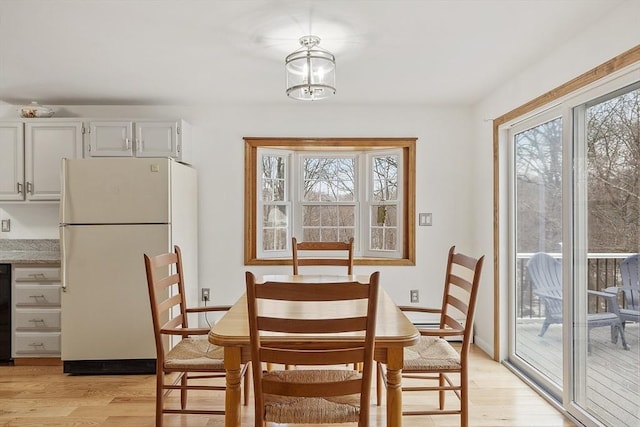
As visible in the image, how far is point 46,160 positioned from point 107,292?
1376 mm

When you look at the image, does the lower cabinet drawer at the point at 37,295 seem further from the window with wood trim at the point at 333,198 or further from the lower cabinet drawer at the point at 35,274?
the window with wood trim at the point at 333,198

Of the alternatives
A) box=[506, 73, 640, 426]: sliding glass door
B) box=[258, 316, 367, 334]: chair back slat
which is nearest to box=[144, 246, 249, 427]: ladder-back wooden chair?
box=[258, 316, 367, 334]: chair back slat

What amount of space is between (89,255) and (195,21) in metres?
1.96

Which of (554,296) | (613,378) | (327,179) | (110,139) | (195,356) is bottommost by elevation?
(613,378)

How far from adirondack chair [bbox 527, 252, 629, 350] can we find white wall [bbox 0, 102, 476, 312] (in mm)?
1019

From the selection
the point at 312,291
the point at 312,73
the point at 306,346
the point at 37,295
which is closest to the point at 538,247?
the point at 312,73

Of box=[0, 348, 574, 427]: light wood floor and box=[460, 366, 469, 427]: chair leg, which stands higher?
box=[460, 366, 469, 427]: chair leg

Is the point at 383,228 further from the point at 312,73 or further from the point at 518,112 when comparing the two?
the point at 312,73

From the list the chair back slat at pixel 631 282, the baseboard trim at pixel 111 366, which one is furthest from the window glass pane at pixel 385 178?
the baseboard trim at pixel 111 366

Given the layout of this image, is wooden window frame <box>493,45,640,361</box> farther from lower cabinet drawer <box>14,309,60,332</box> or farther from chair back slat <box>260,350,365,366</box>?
lower cabinet drawer <box>14,309,60,332</box>

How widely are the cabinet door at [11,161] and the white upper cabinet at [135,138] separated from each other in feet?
1.88

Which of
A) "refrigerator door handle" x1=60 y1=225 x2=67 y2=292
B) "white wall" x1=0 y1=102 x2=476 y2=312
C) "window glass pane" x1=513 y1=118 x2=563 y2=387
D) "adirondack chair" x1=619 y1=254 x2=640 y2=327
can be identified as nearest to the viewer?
"adirondack chair" x1=619 y1=254 x2=640 y2=327

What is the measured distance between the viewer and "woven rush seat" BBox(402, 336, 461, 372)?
2145 millimetres

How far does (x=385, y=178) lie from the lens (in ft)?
13.9
